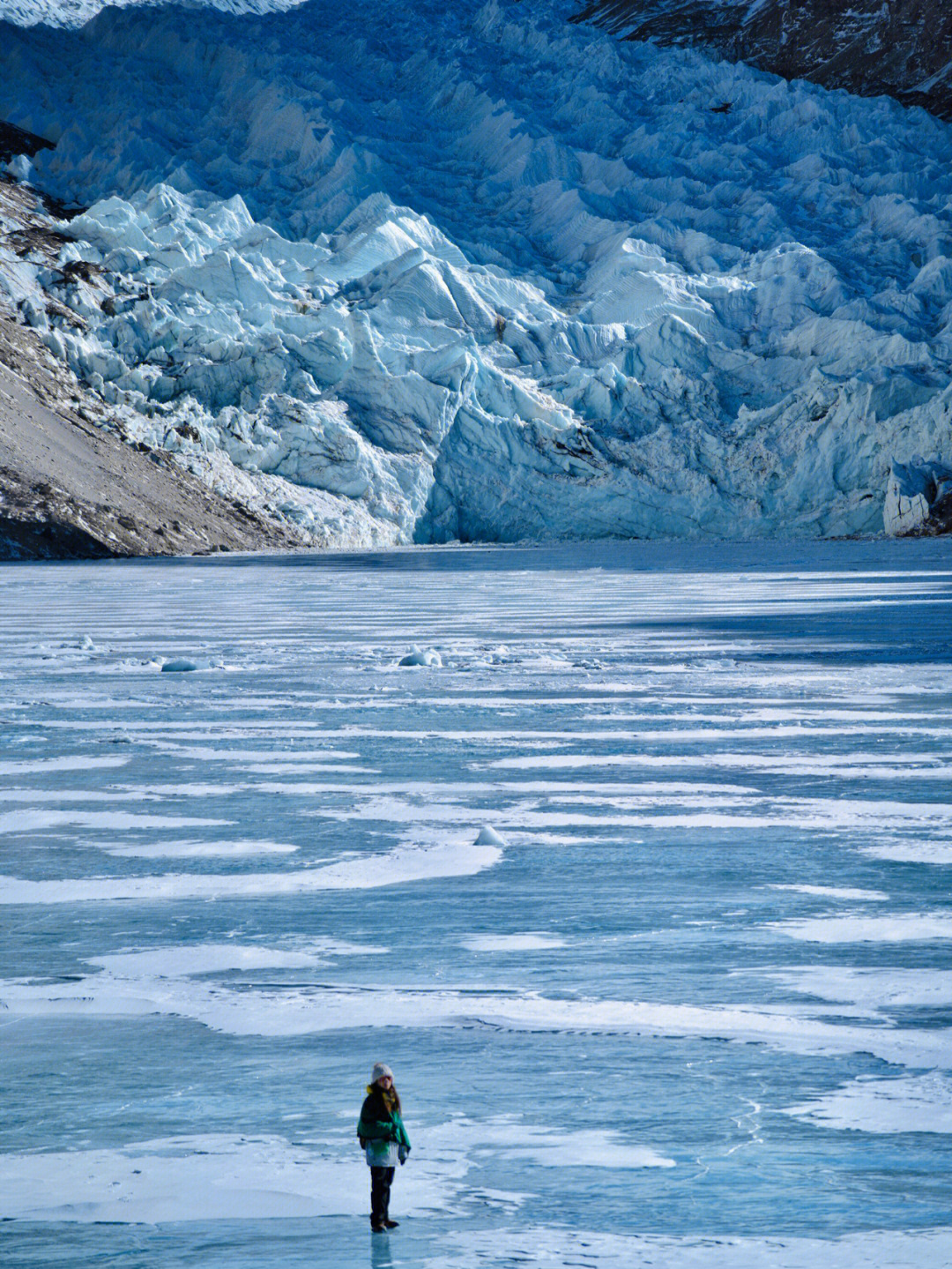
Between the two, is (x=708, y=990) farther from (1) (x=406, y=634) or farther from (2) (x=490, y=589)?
(2) (x=490, y=589)

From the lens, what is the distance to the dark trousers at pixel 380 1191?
7.48ft

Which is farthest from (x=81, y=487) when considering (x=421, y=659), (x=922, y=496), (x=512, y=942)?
(x=512, y=942)

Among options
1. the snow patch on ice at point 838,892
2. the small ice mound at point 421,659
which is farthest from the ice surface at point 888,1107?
the small ice mound at point 421,659

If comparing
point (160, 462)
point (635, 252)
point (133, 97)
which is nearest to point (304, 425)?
point (160, 462)

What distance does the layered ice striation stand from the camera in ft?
152

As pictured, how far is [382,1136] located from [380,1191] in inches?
3.8

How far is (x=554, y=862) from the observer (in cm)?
483

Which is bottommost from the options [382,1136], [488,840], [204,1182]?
[488,840]

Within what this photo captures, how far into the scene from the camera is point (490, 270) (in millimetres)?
56281

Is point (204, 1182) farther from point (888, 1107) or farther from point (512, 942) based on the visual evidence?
point (512, 942)

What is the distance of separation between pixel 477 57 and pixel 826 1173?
7390 centimetres

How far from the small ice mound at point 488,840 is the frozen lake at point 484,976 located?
1 cm

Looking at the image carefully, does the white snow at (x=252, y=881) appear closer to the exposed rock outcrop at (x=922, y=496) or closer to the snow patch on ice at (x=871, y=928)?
the snow patch on ice at (x=871, y=928)

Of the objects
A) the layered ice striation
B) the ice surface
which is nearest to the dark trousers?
the ice surface
